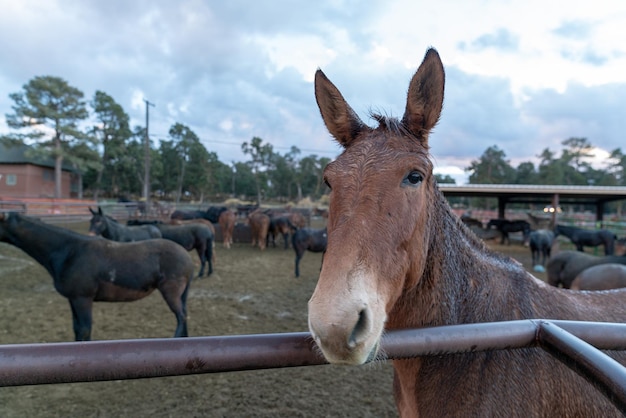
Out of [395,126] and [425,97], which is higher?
[425,97]

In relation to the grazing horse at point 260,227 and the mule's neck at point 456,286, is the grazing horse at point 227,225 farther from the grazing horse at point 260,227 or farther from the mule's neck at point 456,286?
the mule's neck at point 456,286

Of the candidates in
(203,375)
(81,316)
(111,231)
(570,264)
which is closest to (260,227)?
(111,231)

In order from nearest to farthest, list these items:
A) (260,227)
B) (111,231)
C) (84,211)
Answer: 1. (111,231)
2. (260,227)
3. (84,211)

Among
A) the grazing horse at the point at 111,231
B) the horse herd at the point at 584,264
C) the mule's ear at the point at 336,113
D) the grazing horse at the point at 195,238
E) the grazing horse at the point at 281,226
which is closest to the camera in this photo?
the mule's ear at the point at 336,113

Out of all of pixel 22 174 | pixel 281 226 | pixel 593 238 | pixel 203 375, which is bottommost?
pixel 203 375

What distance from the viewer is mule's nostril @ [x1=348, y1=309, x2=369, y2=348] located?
1139mm

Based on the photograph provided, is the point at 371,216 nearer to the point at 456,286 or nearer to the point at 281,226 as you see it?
the point at 456,286

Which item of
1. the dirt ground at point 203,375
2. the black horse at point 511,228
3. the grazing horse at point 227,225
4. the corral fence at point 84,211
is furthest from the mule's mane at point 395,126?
the black horse at point 511,228

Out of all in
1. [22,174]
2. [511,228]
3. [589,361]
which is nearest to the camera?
[589,361]

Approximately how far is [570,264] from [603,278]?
2.68 metres

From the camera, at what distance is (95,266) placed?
547 centimetres

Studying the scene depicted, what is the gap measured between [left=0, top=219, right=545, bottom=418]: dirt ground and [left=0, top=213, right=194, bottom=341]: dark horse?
36.1 inches

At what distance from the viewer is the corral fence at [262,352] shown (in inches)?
37.9

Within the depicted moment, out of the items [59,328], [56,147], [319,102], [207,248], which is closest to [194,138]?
[56,147]
